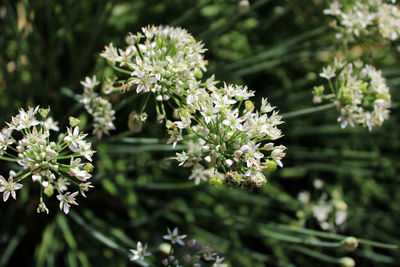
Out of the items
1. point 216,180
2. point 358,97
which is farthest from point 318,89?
point 216,180

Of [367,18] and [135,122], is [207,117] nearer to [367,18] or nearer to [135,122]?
[135,122]

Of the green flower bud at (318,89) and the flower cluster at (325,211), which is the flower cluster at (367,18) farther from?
the flower cluster at (325,211)

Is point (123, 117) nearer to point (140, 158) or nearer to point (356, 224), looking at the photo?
point (140, 158)

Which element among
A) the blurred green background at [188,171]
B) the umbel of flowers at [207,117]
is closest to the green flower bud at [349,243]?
the blurred green background at [188,171]

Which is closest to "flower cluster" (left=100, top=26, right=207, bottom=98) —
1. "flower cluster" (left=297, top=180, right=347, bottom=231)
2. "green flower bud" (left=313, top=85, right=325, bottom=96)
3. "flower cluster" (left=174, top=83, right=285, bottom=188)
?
"flower cluster" (left=174, top=83, right=285, bottom=188)

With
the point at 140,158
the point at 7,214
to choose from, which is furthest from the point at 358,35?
the point at 7,214

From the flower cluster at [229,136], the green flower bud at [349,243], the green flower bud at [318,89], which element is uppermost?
the green flower bud at [318,89]

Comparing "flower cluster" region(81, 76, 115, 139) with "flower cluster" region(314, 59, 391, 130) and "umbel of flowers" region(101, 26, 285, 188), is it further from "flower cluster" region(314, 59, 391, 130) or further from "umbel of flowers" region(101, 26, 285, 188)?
"flower cluster" region(314, 59, 391, 130)
